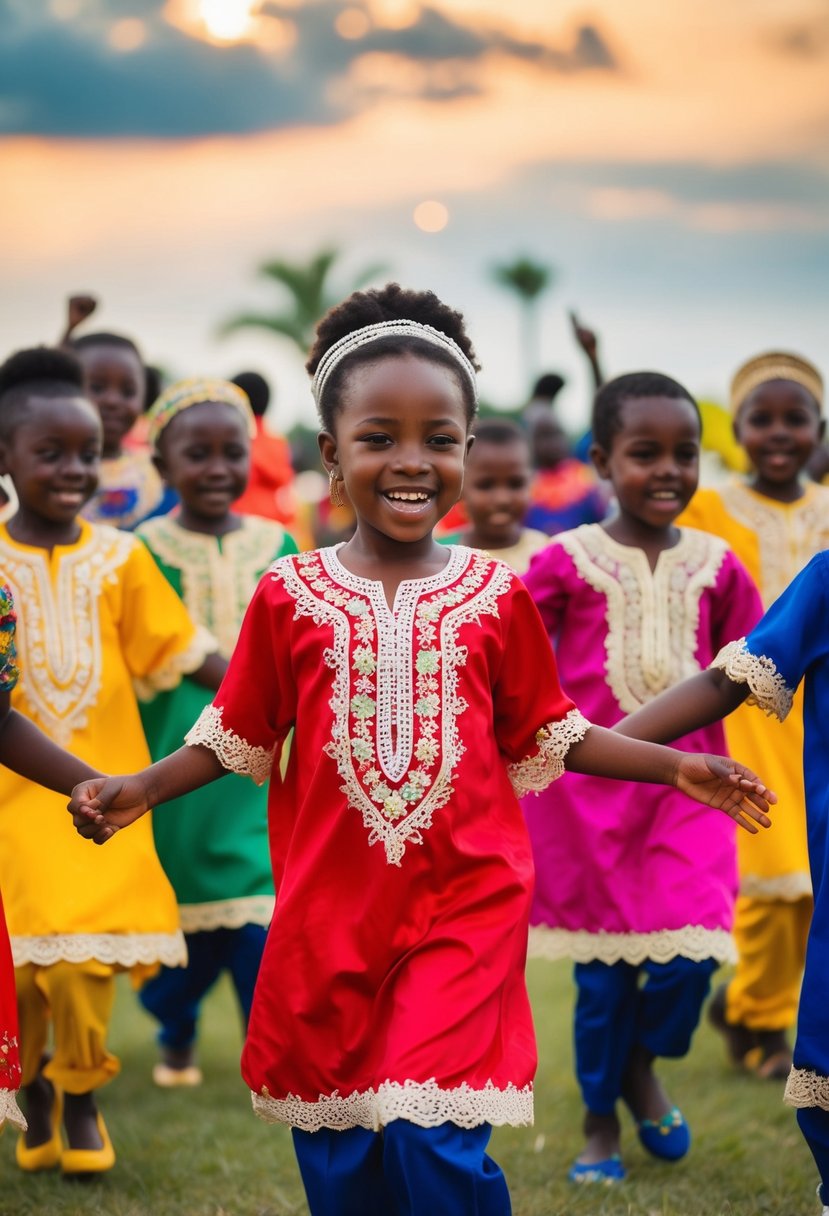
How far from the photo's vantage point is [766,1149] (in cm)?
527

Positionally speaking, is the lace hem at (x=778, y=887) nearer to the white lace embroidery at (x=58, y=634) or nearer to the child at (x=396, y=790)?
the child at (x=396, y=790)

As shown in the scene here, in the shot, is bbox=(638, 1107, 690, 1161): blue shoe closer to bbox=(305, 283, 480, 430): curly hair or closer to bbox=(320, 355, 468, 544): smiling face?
bbox=(320, 355, 468, 544): smiling face

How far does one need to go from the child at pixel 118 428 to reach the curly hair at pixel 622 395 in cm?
285

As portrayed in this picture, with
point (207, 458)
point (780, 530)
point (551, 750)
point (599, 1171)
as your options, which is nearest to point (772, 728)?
point (780, 530)

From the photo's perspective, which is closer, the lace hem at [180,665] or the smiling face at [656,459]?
the lace hem at [180,665]

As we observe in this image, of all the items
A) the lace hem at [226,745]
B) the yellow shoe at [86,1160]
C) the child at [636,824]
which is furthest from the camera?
the child at [636,824]

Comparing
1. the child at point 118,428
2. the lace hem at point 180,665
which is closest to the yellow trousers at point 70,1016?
the lace hem at point 180,665

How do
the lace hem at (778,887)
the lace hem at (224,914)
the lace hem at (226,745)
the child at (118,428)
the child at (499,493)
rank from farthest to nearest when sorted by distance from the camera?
the child at (118,428) → the child at (499,493) → the lace hem at (778,887) → the lace hem at (224,914) → the lace hem at (226,745)

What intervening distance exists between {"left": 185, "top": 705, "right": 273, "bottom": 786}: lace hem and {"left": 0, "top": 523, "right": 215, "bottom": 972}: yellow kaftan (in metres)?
1.25

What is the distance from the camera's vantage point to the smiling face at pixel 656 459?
17.7 ft

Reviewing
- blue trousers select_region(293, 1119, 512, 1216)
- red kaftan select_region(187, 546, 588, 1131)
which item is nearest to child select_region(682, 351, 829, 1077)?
red kaftan select_region(187, 546, 588, 1131)

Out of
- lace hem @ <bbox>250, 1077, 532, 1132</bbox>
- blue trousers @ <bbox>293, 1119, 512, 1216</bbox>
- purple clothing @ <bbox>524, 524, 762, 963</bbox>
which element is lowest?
blue trousers @ <bbox>293, 1119, 512, 1216</bbox>

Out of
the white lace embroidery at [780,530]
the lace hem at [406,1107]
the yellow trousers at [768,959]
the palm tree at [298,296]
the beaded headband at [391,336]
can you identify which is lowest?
the yellow trousers at [768,959]

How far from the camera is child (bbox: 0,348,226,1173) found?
191 inches
